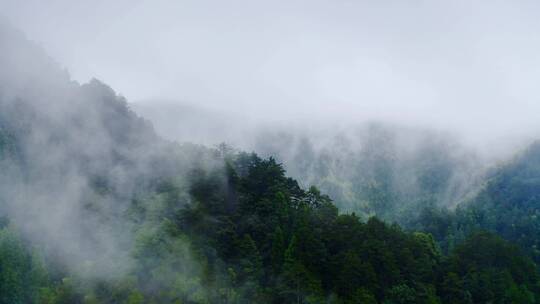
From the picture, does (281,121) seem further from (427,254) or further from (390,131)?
(427,254)

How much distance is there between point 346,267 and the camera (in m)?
38.6

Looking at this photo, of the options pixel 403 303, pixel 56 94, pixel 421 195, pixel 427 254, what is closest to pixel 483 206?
pixel 421 195

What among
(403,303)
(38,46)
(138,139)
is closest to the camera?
(403,303)

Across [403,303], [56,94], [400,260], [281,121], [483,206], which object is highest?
[281,121]

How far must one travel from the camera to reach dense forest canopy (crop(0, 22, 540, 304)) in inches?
1494

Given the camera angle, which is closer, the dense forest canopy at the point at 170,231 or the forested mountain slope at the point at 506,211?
the dense forest canopy at the point at 170,231

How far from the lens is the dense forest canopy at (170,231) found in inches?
1494

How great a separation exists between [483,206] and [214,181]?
62.3 m

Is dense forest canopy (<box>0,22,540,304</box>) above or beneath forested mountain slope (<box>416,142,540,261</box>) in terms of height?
beneath

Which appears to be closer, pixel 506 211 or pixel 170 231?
pixel 170 231

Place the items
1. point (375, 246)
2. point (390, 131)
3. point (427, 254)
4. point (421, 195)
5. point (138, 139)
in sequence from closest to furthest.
→ 1. point (375, 246)
2. point (427, 254)
3. point (138, 139)
4. point (421, 195)
5. point (390, 131)

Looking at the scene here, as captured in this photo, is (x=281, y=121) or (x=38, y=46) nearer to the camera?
(x=38, y=46)

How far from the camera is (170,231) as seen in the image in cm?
4044

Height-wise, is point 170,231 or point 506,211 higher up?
point 506,211
